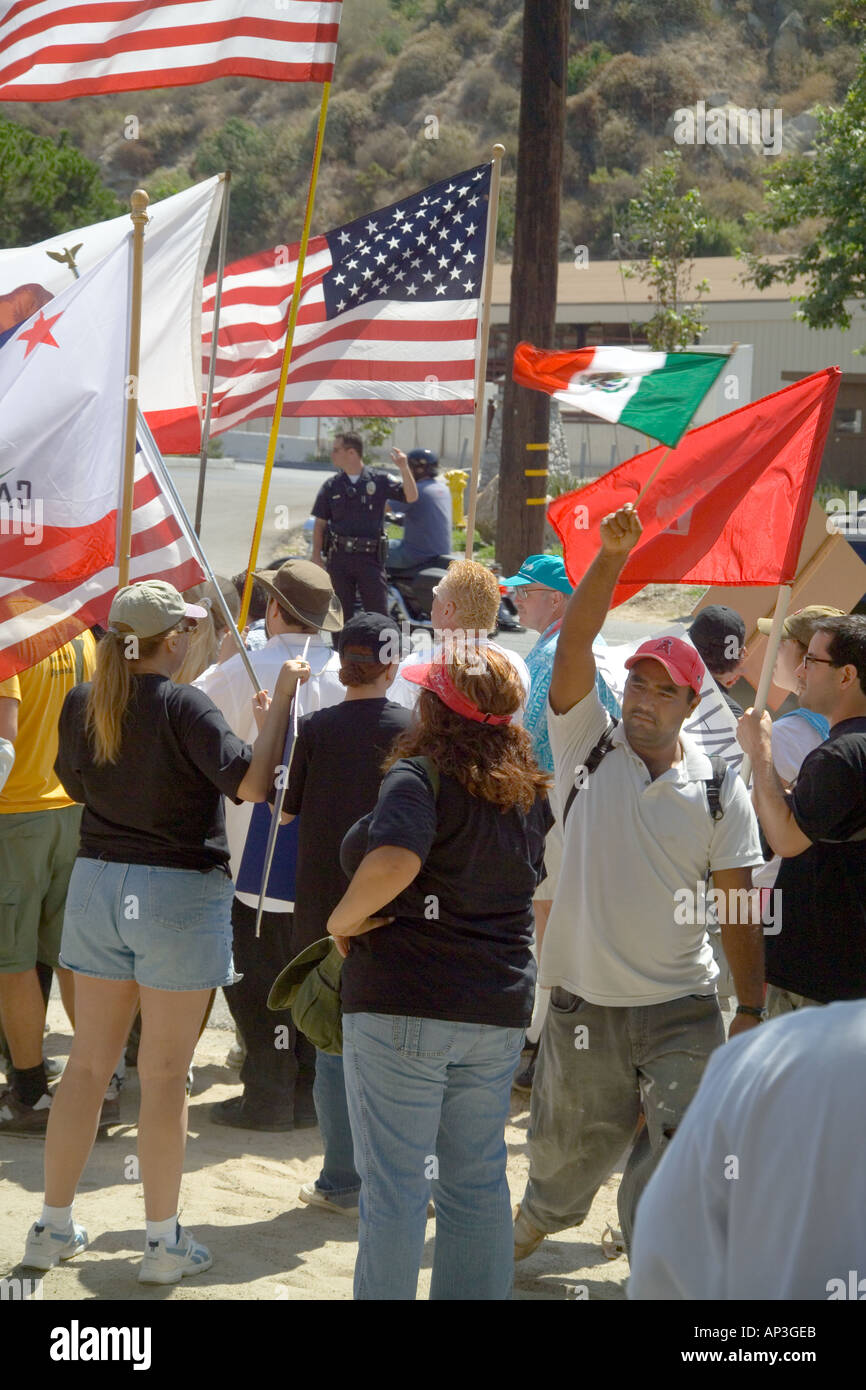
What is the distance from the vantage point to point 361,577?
11.6 meters

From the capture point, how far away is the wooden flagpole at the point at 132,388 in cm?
453

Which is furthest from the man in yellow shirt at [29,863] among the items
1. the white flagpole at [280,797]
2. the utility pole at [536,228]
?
the utility pole at [536,228]

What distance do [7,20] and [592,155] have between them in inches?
3082

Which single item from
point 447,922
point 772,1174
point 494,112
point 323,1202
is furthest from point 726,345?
point 494,112

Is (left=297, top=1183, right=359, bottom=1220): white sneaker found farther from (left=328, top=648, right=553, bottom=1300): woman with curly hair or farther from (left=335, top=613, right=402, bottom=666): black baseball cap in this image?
(left=335, top=613, right=402, bottom=666): black baseball cap

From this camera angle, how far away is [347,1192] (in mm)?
4613

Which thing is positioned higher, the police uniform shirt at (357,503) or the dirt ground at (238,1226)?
the police uniform shirt at (357,503)

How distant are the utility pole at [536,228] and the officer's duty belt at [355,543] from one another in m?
2.03

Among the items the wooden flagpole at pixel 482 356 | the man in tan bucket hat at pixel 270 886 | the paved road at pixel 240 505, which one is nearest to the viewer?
the man in tan bucket hat at pixel 270 886

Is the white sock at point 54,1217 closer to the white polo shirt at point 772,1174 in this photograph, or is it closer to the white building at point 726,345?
the white polo shirt at point 772,1174

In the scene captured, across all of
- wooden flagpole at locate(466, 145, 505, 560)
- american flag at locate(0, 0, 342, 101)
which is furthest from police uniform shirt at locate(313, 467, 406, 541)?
american flag at locate(0, 0, 342, 101)

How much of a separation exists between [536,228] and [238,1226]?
6.79 meters

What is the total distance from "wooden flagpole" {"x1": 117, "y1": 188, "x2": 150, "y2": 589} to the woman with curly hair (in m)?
1.46

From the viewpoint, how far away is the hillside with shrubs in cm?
7806
